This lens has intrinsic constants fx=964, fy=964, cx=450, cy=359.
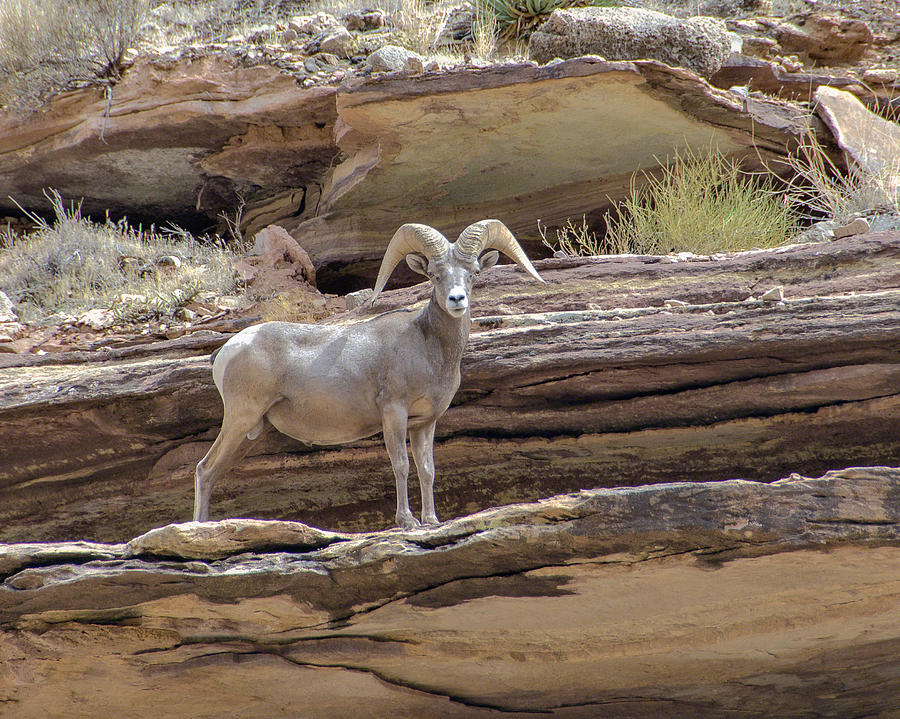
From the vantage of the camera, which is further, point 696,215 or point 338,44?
point 338,44

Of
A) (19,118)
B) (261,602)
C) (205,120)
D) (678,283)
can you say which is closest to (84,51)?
(19,118)

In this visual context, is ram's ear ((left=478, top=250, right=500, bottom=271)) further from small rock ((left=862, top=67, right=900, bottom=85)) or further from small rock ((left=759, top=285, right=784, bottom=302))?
small rock ((left=862, top=67, right=900, bottom=85))

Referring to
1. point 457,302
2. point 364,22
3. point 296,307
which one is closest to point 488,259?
point 457,302

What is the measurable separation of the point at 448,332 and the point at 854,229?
375cm

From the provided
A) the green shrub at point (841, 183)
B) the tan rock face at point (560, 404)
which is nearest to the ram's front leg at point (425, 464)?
the tan rock face at point (560, 404)

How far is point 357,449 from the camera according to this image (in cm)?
660

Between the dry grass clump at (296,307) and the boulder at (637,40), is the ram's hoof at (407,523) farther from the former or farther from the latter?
the boulder at (637,40)

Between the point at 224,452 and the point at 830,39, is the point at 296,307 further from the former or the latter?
the point at 830,39

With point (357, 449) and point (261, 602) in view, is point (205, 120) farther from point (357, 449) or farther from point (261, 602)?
point (261, 602)

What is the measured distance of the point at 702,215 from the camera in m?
8.55

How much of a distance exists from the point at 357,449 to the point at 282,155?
5.21m

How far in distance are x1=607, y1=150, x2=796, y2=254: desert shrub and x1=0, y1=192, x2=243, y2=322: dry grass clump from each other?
3.89m

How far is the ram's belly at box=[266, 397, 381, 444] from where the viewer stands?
5.52m

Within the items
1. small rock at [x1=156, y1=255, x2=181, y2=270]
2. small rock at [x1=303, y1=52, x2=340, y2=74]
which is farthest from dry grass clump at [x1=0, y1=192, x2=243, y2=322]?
small rock at [x1=303, y1=52, x2=340, y2=74]
